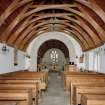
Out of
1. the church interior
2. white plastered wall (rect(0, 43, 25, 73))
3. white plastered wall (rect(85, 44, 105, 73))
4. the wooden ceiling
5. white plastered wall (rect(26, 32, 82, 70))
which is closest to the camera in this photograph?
the church interior

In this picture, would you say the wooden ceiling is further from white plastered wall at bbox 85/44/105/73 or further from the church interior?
white plastered wall at bbox 85/44/105/73

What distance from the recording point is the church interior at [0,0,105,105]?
9820 millimetres

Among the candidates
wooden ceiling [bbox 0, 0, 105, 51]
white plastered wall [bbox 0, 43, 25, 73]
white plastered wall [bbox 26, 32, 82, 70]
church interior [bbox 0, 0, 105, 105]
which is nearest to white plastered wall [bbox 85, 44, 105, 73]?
church interior [bbox 0, 0, 105, 105]

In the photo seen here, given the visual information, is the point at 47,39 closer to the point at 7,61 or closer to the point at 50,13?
the point at 50,13

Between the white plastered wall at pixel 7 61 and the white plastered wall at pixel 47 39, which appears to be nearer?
the white plastered wall at pixel 7 61

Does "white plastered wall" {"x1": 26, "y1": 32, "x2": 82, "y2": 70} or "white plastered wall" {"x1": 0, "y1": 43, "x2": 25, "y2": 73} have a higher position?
"white plastered wall" {"x1": 26, "y1": 32, "x2": 82, "y2": 70}

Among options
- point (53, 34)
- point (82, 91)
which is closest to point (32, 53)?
point (53, 34)

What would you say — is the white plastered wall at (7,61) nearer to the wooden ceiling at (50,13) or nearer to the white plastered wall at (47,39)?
the wooden ceiling at (50,13)

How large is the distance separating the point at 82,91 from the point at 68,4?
9656mm

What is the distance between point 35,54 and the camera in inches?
1347

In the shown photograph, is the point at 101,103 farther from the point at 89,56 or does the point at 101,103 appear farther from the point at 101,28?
the point at 89,56

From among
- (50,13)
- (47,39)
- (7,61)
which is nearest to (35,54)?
(47,39)

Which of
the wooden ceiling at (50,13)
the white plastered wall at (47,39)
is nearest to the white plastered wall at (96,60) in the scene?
the wooden ceiling at (50,13)

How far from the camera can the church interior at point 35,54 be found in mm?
9820
